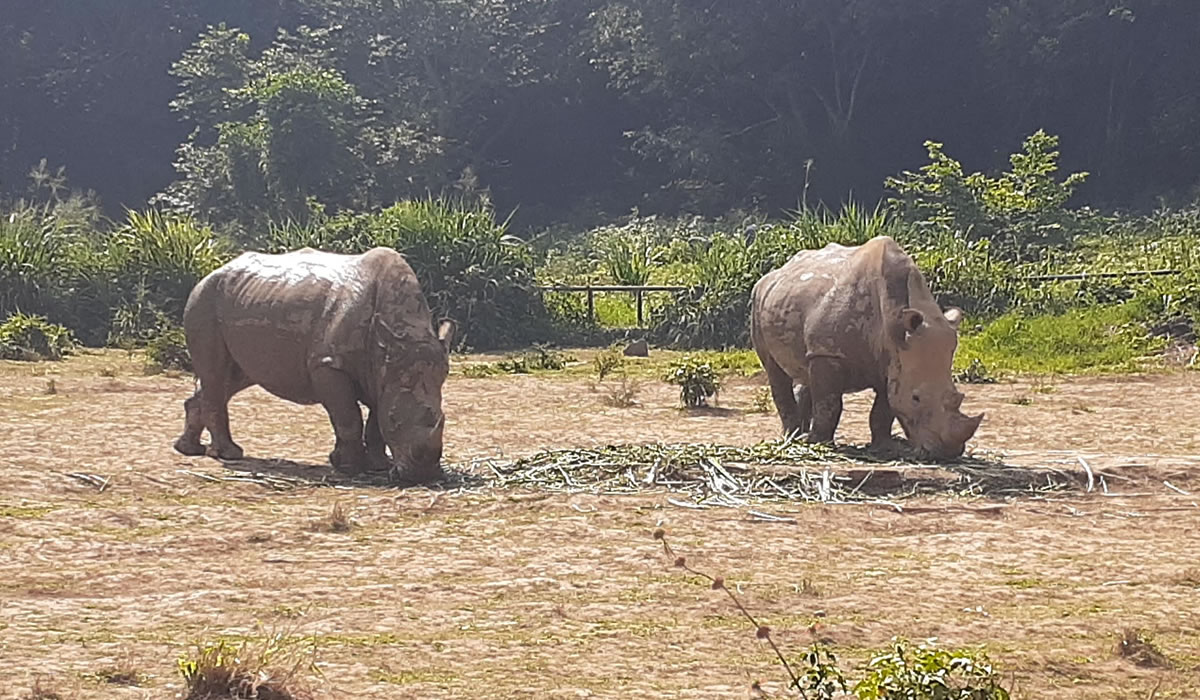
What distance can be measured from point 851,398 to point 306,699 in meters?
11.7

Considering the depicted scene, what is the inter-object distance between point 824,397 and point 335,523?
4222 millimetres

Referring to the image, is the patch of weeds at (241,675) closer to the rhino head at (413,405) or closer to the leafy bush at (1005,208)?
the rhino head at (413,405)

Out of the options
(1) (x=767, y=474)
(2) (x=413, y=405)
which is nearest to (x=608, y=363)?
(2) (x=413, y=405)

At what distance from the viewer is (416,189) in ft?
161

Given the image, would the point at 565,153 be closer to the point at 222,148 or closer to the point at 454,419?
the point at 222,148

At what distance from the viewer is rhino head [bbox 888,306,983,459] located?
1105cm

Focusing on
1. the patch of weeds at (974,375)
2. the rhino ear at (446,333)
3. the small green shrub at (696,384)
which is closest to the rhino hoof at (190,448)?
the rhino ear at (446,333)

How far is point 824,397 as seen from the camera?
11.8 m

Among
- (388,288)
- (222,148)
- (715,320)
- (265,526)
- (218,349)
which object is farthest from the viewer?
(222,148)

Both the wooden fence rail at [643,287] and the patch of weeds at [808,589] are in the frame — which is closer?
the patch of weeds at [808,589]

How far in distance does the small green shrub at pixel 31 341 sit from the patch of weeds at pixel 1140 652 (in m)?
17.5

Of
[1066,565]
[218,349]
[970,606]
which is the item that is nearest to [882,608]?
[970,606]

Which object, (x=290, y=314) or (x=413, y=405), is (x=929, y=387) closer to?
(x=413, y=405)

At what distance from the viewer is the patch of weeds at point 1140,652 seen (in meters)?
6.25
